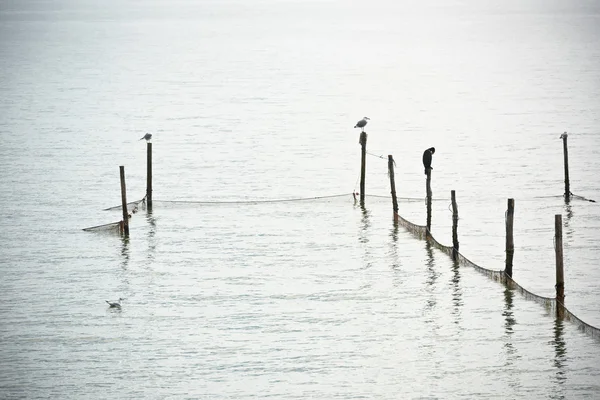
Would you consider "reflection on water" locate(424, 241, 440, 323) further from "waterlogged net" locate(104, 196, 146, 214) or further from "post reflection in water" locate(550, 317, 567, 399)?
"waterlogged net" locate(104, 196, 146, 214)

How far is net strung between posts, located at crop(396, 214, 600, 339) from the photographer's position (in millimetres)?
23484

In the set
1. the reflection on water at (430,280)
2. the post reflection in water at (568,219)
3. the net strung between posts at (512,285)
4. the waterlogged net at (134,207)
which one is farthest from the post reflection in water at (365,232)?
the waterlogged net at (134,207)

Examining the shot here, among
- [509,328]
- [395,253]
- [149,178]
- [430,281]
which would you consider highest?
[149,178]

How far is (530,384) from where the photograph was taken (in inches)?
819

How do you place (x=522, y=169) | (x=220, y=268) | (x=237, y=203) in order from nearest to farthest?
(x=220, y=268)
(x=237, y=203)
(x=522, y=169)

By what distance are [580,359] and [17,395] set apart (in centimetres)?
1146

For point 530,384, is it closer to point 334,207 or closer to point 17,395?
point 17,395

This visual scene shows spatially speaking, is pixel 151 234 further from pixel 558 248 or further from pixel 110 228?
pixel 558 248

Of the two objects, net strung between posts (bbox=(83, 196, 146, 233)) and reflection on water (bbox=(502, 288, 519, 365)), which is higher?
net strung between posts (bbox=(83, 196, 146, 233))

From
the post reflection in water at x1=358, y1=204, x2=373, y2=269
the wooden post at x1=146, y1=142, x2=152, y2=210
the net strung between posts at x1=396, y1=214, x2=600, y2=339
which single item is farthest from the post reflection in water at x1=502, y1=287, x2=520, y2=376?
the wooden post at x1=146, y1=142, x2=152, y2=210

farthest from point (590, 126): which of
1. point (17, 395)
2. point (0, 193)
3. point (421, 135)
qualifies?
point (17, 395)

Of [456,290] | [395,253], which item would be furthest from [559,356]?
[395,253]

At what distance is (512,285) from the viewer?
2727cm

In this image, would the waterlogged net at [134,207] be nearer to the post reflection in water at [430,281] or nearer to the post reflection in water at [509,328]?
the post reflection in water at [430,281]
